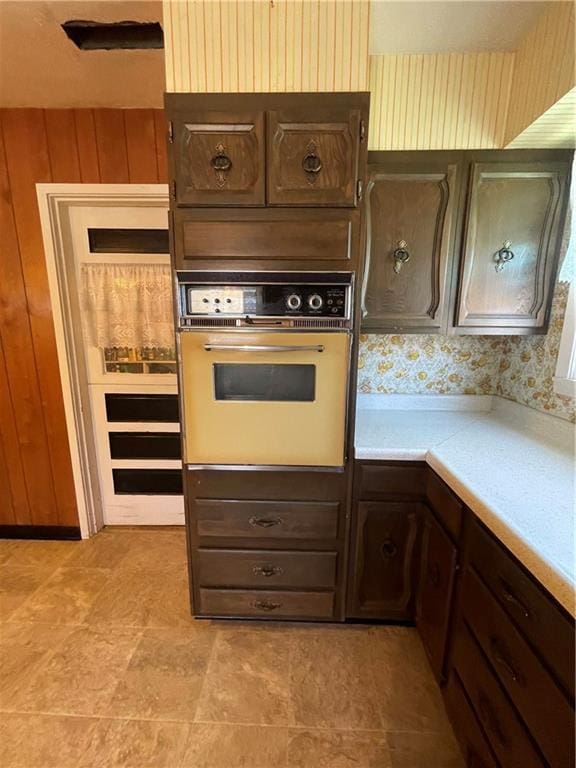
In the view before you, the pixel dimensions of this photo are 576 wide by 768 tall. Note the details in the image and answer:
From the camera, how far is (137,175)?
6.36 ft

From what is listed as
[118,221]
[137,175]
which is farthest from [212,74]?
[118,221]

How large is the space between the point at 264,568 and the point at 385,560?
56cm

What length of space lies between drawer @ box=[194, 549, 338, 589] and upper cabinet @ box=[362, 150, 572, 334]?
1.12 m

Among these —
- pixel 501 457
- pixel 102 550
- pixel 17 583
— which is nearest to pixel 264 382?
pixel 501 457

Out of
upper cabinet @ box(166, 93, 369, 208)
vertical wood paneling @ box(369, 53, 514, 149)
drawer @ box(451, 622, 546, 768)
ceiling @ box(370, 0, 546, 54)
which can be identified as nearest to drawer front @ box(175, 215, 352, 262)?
upper cabinet @ box(166, 93, 369, 208)

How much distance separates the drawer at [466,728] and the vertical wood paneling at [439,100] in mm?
2162

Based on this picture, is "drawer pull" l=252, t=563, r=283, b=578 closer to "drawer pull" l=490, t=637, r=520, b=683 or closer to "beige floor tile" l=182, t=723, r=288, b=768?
"beige floor tile" l=182, t=723, r=288, b=768

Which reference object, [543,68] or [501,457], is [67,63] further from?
[501,457]

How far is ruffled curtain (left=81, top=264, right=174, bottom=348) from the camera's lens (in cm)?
215

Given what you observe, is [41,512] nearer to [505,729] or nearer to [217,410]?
[217,410]

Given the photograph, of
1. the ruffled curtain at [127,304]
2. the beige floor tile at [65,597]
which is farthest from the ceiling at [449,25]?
the beige floor tile at [65,597]

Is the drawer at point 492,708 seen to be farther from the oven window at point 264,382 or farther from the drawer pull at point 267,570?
the oven window at point 264,382

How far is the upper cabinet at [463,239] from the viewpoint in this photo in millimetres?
1508

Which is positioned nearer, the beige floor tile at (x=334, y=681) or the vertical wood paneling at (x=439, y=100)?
the beige floor tile at (x=334, y=681)
